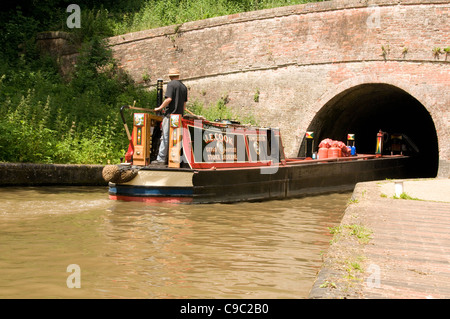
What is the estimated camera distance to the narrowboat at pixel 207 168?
846cm

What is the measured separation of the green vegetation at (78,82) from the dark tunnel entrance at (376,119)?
2.38 meters

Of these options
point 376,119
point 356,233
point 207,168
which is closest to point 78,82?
point 207,168

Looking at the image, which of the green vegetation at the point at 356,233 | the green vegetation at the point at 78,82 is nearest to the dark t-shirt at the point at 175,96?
the green vegetation at the point at 78,82

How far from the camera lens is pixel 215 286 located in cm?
397

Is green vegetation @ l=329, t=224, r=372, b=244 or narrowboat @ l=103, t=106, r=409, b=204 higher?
narrowboat @ l=103, t=106, r=409, b=204

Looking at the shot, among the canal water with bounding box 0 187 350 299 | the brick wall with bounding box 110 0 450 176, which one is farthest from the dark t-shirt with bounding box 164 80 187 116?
the brick wall with bounding box 110 0 450 176

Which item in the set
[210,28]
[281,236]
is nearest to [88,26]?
[210,28]

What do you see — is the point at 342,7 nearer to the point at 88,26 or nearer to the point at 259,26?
the point at 259,26

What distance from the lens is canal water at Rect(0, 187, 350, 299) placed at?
389 cm

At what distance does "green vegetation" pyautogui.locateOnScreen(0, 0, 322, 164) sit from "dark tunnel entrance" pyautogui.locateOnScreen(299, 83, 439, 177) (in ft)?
7.79

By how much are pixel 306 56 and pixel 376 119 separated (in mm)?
6278

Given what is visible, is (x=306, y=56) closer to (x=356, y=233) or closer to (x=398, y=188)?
(x=398, y=188)

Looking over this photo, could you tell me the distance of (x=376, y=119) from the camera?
20281 millimetres

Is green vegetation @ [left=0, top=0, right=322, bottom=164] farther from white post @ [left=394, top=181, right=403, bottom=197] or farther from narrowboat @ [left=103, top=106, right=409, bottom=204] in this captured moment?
white post @ [left=394, top=181, right=403, bottom=197]
